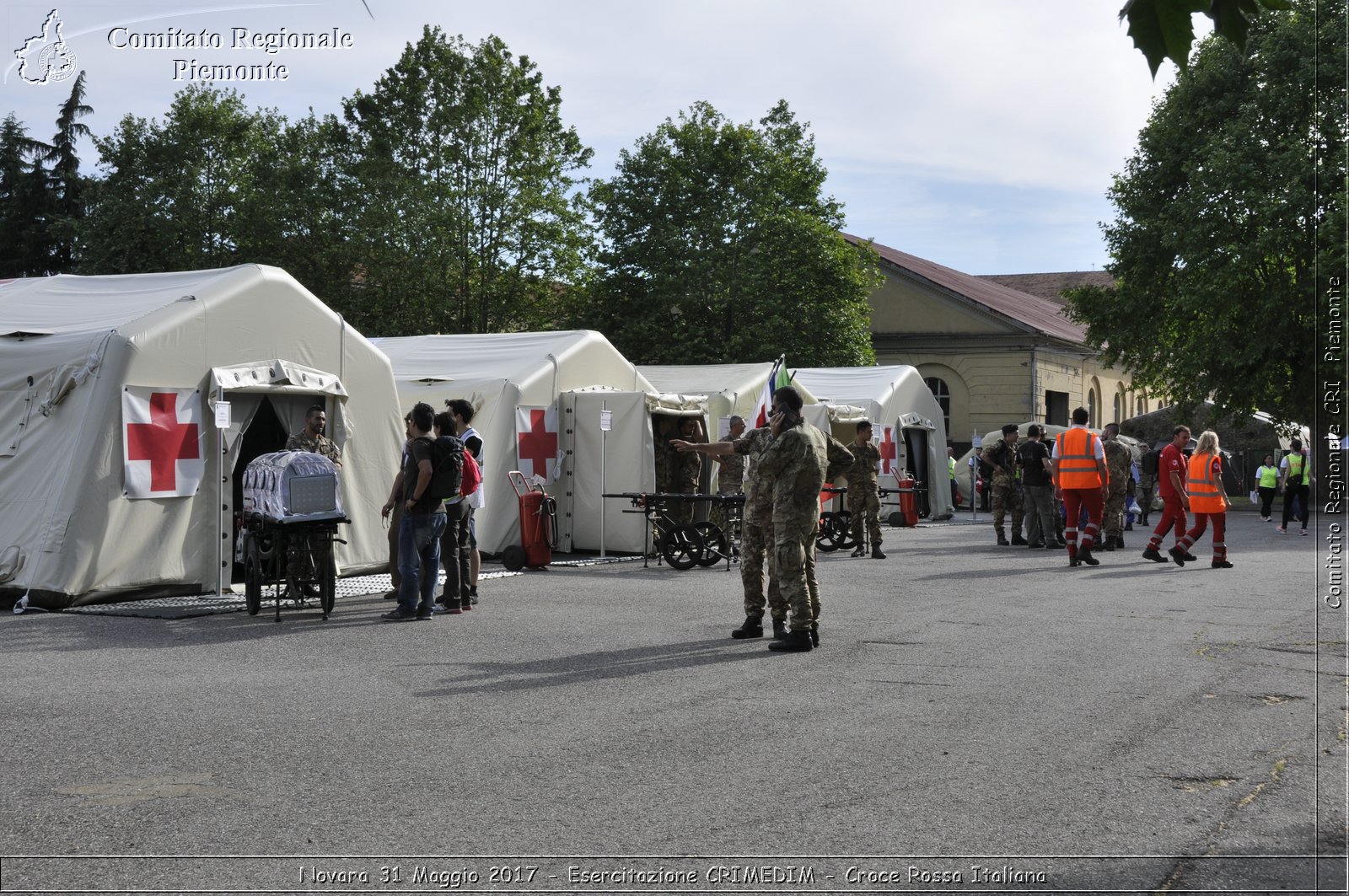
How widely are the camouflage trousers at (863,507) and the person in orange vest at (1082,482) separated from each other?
286 centimetres

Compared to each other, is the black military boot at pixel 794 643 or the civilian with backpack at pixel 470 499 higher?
the civilian with backpack at pixel 470 499

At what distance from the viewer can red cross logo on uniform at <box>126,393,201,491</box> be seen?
12484mm

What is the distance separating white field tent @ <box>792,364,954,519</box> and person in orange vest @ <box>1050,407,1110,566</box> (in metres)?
9.63

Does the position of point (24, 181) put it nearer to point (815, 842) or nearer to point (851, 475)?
point (851, 475)

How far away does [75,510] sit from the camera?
1196 cm

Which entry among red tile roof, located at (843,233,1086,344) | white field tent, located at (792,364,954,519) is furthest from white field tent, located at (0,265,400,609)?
red tile roof, located at (843,233,1086,344)

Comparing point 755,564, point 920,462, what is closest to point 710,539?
point 755,564

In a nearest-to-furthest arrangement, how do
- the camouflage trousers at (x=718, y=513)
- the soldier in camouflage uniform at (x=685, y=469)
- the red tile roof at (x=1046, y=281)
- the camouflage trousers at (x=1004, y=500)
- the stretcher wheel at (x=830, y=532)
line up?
the camouflage trousers at (x=718, y=513), the soldier in camouflage uniform at (x=685, y=469), the stretcher wheel at (x=830, y=532), the camouflage trousers at (x=1004, y=500), the red tile roof at (x=1046, y=281)

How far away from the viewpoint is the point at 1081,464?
1755cm

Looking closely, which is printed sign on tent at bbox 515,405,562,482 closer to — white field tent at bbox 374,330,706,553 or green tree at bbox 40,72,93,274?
white field tent at bbox 374,330,706,553

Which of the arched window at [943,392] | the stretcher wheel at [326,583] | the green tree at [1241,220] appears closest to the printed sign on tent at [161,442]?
the stretcher wheel at [326,583]

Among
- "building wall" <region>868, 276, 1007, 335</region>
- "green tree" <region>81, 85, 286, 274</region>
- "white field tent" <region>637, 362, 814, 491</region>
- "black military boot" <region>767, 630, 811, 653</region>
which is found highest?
"green tree" <region>81, 85, 286, 274</region>

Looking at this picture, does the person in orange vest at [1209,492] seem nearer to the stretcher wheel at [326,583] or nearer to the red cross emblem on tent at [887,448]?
the stretcher wheel at [326,583]

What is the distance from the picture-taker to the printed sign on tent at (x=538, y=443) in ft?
60.3
